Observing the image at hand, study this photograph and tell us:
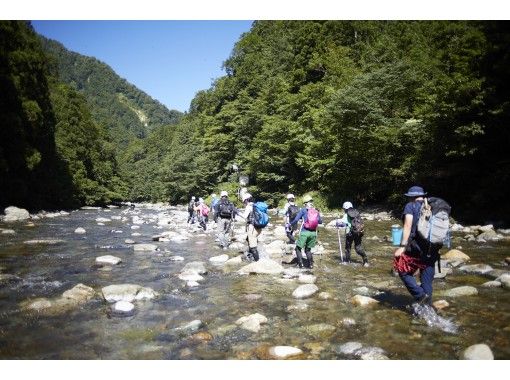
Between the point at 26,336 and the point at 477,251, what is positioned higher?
the point at 26,336

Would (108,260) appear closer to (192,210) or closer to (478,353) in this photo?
(478,353)

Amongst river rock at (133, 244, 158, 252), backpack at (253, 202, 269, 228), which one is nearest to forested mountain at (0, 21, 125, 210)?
river rock at (133, 244, 158, 252)

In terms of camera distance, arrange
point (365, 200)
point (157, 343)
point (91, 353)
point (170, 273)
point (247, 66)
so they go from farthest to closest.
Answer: point (247, 66) < point (365, 200) < point (170, 273) < point (157, 343) < point (91, 353)

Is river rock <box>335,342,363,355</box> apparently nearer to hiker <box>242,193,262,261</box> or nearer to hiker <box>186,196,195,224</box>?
hiker <box>242,193,262,261</box>

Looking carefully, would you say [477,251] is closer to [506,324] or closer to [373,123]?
[506,324]

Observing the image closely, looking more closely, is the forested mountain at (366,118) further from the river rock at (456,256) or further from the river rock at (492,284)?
the river rock at (492,284)

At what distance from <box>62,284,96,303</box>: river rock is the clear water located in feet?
0.69

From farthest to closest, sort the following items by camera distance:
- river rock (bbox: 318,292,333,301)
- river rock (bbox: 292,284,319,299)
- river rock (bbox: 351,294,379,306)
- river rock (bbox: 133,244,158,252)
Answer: river rock (bbox: 133,244,158,252) < river rock (bbox: 292,284,319,299) < river rock (bbox: 318,292,333,301) < river rock (bbox: 351,294,379,306)

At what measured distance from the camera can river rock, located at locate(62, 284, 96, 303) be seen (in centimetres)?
678

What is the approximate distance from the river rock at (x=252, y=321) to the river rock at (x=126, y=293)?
2368mm
